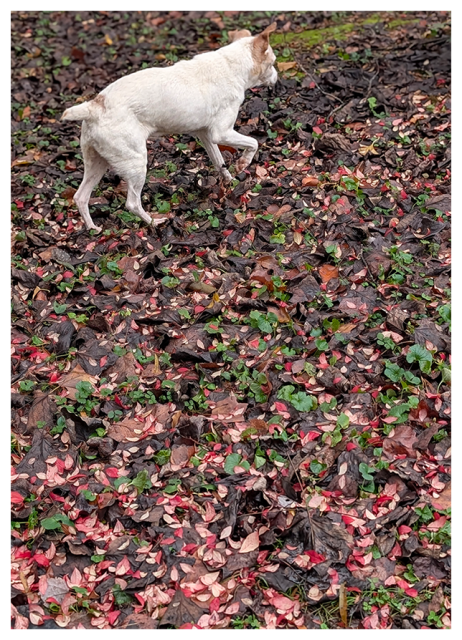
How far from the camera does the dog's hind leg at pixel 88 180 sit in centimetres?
680

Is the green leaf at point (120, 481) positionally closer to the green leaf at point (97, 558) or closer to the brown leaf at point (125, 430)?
the brown leaf at point (125, 430)

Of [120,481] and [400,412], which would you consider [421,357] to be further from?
[120,481]

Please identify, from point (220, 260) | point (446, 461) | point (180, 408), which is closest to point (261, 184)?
point (220, 260)

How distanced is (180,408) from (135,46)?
27.2 ft

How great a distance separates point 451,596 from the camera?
12.2 ft

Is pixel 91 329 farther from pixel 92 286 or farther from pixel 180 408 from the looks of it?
pixel 180 408

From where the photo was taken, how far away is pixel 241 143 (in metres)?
7.14

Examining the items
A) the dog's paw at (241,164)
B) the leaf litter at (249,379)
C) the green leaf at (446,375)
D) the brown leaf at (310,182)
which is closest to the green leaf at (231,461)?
the leaf litter at (249,379)

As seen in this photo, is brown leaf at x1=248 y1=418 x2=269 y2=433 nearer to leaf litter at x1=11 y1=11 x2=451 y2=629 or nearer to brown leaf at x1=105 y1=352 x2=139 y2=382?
leaf litter at x1=11 y1=11 x2=451 y2=629

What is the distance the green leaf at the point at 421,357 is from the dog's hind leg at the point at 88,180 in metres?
3.61

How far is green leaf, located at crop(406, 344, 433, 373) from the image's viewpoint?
4895mm

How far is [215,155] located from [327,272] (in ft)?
6.81

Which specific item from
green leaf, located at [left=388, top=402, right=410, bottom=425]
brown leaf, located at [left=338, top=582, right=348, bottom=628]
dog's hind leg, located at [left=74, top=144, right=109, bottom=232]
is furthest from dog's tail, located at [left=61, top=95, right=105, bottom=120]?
brown leaf, located at [left=338, top=582, right=348, bottom=628]

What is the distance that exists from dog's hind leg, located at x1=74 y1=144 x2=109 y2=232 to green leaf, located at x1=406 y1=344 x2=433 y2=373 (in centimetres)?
361
